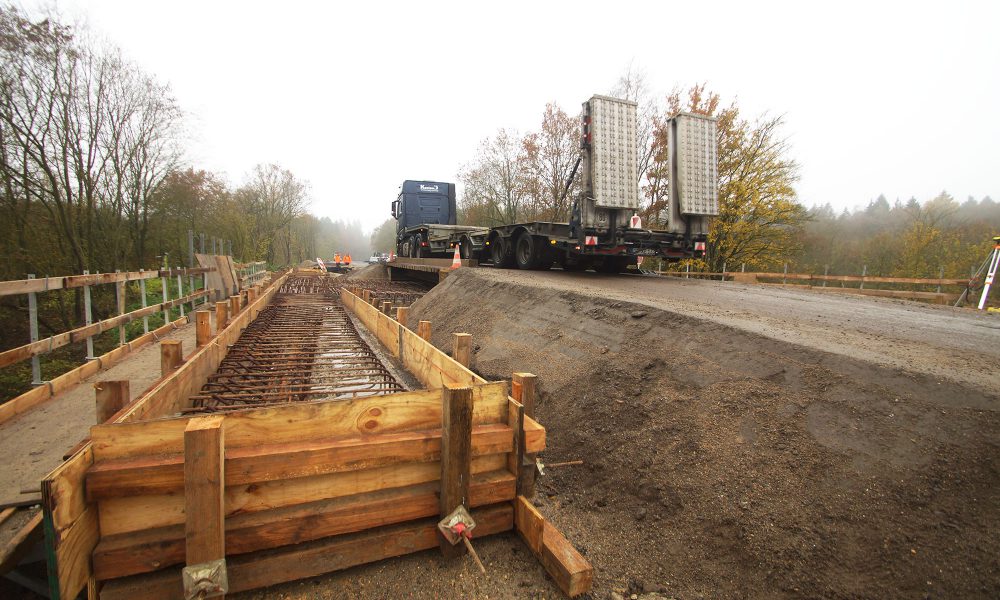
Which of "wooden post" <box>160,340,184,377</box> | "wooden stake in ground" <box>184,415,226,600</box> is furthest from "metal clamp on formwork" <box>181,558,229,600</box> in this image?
"wooden post" <box>160,340,184,377</box>

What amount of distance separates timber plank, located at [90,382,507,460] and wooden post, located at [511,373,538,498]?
12 centimetres

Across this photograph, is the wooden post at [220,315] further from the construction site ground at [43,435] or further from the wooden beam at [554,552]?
the wooden beam at [554,552]

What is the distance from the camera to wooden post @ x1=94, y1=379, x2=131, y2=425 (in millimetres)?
2279

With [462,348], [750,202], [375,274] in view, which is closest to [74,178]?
[375,274]

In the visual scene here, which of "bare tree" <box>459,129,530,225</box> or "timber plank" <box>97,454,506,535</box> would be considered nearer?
"timber plank" <box>97,454,506,535</box>

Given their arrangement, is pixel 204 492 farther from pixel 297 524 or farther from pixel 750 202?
pixel 750 202

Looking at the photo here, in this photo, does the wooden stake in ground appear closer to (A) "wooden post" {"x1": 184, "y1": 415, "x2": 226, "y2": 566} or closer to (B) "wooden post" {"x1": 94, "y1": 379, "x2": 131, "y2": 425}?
(A) "wooden post" {"x1": 184, "y1": 415, "x2": 226, "y2": 566}

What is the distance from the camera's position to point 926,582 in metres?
1.71

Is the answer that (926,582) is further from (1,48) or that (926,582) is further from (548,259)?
(1,48)

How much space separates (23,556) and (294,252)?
203 ft

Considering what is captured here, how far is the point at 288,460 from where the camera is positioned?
6.58ft

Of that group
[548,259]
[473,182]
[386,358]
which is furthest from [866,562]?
[473,182]

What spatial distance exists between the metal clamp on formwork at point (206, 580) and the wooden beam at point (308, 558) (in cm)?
12

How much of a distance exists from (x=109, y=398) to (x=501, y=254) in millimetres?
8921
